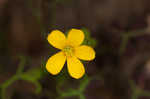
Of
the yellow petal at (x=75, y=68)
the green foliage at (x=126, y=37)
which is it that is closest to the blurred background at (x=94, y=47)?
the green foliage at (x=126, y=37)

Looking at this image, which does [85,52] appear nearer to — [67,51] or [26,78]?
[67,51]

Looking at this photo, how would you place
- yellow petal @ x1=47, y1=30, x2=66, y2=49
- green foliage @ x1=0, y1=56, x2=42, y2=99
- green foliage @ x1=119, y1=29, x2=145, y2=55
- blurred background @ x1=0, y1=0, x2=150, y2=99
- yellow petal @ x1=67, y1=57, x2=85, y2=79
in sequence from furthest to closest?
green foliage @ x1=119, y1=29, x2=145, y2=55 < blurred background @ x1=0, y1=0, x2=150, y2=99 < green foliage @ x1=0, y1=56, x2=42, y2=99 < yellow petal @ x1=67, y1=57, x2=85, y2=79 < yellow petal @ x1=47, y1=30, x2=66, y2=49

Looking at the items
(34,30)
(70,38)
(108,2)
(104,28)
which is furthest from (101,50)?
(70,38)

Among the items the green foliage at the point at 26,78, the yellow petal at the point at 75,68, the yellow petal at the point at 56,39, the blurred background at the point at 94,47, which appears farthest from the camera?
the blurred background at the point at 94,47

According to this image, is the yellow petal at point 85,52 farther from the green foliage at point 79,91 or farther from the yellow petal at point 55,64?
the green foliage at point 79,91

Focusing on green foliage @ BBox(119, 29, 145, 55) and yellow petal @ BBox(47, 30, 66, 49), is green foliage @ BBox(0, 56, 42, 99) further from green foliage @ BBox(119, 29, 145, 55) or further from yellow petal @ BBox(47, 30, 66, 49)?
green foliage @ BBox(119, 29, 145, 55)

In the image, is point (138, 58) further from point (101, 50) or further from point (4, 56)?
point (4, 56)

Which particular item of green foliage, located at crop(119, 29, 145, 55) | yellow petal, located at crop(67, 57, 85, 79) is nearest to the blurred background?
green foliage, located at crop(119, 29, 145, 55)
